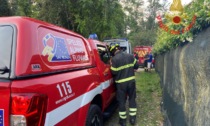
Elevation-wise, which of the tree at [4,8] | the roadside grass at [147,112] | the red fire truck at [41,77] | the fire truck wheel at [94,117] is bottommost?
the roadside grass at [147,112]

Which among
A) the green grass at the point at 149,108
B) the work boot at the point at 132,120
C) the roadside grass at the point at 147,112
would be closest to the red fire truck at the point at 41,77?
the work boot at the point at 132,120

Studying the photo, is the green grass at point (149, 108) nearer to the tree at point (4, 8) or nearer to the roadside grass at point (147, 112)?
the roadside grass at point (147, 112)

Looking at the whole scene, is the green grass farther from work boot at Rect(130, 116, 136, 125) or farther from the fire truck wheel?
the fire truck wheel

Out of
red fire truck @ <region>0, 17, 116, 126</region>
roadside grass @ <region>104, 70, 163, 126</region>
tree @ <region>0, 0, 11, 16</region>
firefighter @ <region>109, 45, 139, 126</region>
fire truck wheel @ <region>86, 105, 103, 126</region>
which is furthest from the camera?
tree @ <region>0, 0, 11, 16</region>

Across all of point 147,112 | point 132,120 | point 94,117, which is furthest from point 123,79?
point 94,117

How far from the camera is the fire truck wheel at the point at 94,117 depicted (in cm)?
356

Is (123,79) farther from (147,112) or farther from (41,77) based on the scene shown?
(41,77)

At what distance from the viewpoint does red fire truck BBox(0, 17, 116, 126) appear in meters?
2.01

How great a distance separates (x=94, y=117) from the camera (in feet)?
12.6

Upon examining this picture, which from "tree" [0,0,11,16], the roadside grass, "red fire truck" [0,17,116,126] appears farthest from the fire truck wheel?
"tree" [0,0,11,16]

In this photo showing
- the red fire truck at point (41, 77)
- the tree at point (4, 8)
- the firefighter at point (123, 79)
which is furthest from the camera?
the tree at point (4, 8)

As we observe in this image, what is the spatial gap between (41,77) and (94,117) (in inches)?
68.2

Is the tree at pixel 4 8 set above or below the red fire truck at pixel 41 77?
above

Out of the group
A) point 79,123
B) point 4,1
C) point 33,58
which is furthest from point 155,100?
point 4,1
